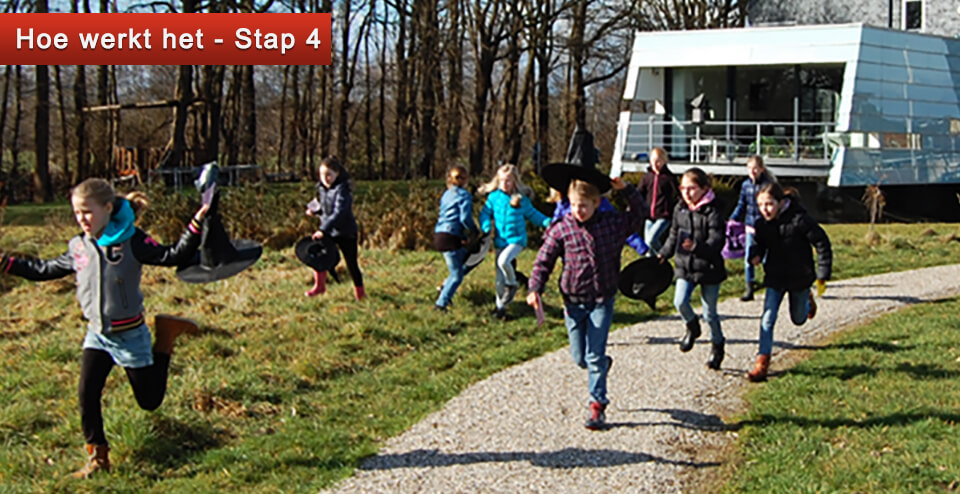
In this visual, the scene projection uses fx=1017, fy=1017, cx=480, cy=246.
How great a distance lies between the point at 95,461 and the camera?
598cm

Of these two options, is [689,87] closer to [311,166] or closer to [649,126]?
[649,126]

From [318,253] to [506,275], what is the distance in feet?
7.02

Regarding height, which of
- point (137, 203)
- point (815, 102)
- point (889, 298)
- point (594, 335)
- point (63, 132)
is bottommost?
point (889, 298)

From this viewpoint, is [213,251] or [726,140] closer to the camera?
[213,251]

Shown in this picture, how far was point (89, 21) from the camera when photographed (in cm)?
2177

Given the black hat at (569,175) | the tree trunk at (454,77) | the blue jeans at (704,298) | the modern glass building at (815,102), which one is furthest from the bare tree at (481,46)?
the black hat at (569,175)

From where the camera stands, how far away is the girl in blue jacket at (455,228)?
1077 cm

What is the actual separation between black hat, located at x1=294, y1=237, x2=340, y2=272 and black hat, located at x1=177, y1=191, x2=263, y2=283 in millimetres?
4731

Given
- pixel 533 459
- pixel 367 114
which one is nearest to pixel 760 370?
pixel 533 459

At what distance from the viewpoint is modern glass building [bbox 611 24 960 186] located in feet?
83.2

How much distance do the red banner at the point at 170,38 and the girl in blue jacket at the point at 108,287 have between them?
8407 millimetres

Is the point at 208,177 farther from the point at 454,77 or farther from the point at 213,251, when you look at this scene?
the point at 454,77

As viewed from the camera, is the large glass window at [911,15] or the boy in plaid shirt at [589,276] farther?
the large glass window at [911,15]

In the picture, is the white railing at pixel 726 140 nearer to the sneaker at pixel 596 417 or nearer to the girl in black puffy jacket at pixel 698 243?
the girl in black puffy jacket at pixel 698 243
